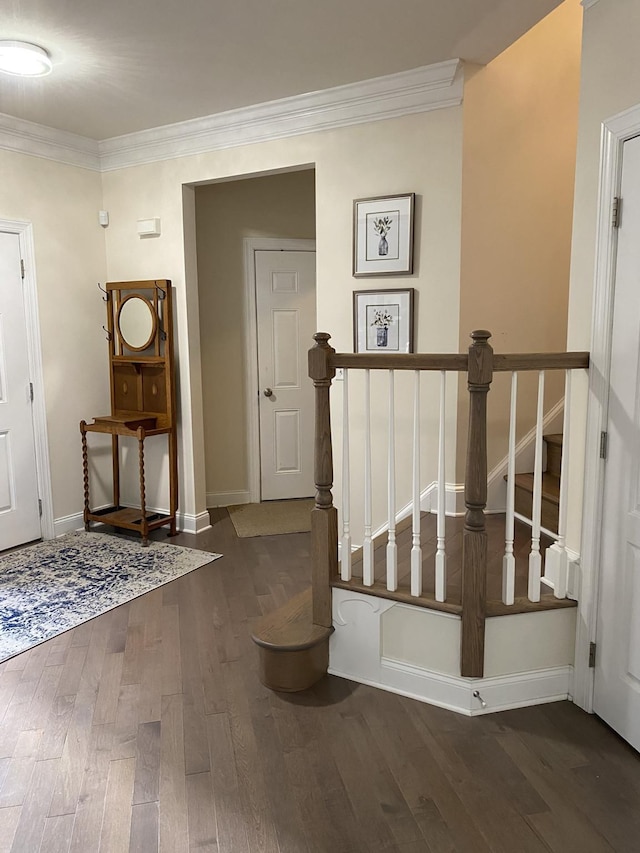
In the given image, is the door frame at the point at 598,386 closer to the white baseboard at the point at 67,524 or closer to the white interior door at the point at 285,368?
the white interior door at the point at 285,368

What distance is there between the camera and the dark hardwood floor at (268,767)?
190 cm

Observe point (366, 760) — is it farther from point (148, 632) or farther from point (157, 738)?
point (148, 632)

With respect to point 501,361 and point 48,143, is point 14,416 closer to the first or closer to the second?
point 48,143

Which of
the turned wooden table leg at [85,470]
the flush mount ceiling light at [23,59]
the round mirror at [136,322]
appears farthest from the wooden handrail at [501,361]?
the turned wooden table leg at [85,470]

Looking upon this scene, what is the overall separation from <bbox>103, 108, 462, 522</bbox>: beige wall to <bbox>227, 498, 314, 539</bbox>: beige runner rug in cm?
39

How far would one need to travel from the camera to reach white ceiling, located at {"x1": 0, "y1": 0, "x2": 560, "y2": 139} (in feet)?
8.91

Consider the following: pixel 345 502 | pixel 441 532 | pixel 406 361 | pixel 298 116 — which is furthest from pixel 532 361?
pixel 298 116

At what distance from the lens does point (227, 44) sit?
3.04 metres

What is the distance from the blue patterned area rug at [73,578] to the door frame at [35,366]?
275 mm

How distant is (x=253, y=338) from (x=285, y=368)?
0.36 meters

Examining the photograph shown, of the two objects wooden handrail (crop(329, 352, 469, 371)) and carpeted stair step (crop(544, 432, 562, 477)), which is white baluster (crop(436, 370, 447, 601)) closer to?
wooden handrail (crop(329, 352, 469, 371))

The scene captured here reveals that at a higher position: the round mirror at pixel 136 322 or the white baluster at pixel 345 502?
the round mirror at pixel 136 322

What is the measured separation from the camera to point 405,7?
8.91ft

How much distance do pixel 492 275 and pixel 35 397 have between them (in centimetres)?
310
